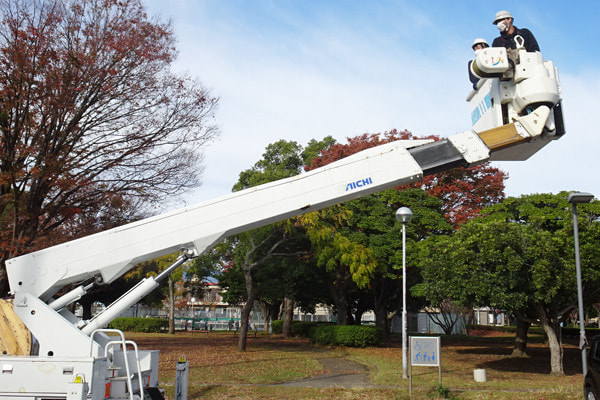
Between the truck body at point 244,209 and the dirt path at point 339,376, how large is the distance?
724 centimetres

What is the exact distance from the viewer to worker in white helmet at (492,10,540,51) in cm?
688

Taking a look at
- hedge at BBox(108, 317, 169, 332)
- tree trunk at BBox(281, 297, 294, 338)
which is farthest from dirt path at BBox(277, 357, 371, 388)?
hedge at BBox(108, 317, 169, 332)

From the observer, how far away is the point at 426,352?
11.9m

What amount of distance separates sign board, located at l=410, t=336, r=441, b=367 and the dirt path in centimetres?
174

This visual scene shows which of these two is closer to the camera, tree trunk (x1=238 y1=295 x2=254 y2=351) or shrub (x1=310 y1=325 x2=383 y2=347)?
tree trunk (x1=238 y1=295 x2=254 y2=351)

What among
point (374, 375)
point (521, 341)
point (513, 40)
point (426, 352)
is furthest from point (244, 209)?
point (521, 341)

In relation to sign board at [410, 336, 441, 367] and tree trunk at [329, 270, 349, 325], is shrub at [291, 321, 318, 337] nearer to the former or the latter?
tree trunk at [329, 270, 349, 325]

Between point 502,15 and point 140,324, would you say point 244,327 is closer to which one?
point 502,15

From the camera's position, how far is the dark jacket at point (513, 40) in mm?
6879

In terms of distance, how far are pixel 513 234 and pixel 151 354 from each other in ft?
40.8

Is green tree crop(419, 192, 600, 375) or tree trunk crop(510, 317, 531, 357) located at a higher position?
green tree crop(419, 192, 600, 375)

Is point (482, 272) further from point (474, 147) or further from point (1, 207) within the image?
point (1, 207)

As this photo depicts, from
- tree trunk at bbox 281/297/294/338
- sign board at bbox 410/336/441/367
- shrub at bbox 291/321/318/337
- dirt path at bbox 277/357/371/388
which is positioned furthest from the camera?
tree trunk at bbox 281/297/294/338

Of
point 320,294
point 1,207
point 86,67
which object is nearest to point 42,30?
point 86,67
